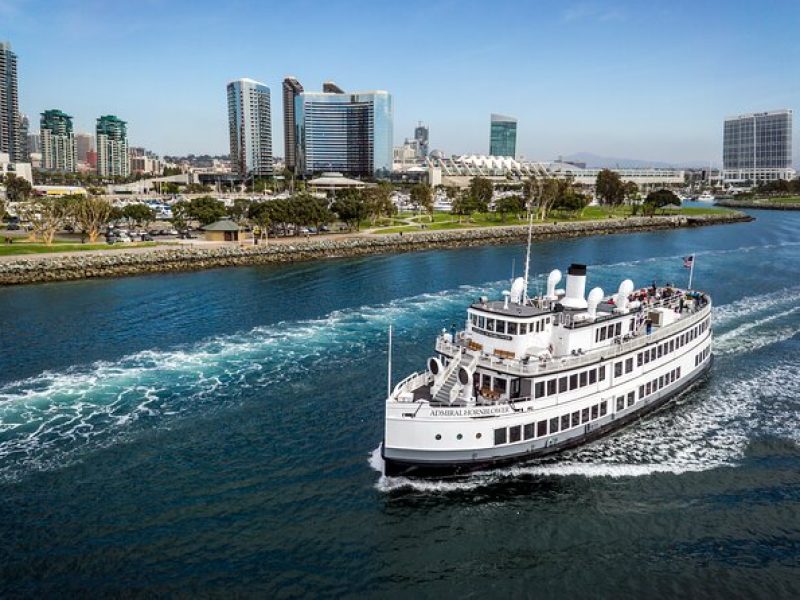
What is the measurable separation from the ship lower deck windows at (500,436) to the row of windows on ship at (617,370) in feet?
9.23

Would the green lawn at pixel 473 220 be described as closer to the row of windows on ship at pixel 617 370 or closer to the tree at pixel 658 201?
the tree at pixel 658 201

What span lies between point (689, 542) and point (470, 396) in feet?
37.6

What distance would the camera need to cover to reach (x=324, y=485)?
30297 mm

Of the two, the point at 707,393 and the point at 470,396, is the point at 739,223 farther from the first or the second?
the point at 470,396

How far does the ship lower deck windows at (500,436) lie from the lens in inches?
1238

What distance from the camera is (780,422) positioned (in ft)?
126

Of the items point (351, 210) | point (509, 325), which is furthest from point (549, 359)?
point (351, 210)

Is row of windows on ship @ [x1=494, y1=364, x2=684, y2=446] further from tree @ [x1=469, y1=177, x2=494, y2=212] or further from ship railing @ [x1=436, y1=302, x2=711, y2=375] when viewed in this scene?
tree @ [x1=469, y1=177, x2=494, y2=212]

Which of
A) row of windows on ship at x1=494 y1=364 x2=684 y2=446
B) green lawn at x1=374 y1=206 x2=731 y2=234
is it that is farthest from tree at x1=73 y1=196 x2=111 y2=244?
row of windows on ship at x1=494 y1=364 x2=684 y2=446

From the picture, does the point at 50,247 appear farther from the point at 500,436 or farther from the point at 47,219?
the point at 500,436

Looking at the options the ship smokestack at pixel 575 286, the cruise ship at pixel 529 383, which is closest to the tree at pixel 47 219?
the cruise ship at pixel 529 383

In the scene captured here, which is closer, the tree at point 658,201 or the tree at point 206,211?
the tree at point 206,211

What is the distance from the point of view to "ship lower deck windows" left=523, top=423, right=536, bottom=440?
1276 inches

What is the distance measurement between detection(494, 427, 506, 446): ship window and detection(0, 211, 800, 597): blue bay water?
5.64ft
